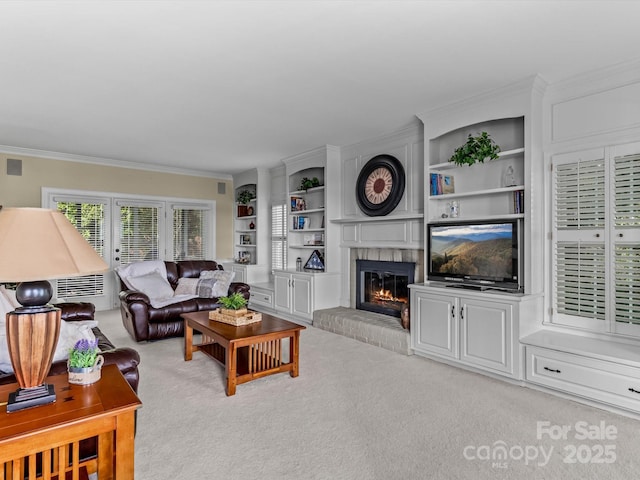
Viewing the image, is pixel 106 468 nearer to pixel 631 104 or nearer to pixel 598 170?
pixel 598 170

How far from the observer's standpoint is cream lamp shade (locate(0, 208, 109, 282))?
1385mm

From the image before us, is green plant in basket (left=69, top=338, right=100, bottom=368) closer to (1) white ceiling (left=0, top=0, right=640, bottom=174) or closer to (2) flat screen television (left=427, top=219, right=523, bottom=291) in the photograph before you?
(1) white ceiling (left=0, top=0, right=640, bottom=174)

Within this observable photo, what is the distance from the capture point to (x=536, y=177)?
3.33m

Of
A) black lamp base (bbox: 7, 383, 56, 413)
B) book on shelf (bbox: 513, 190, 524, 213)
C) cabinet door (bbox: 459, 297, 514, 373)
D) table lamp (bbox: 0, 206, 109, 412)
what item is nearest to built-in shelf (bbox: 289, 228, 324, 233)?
cabinet door (bbox: 459, 297, 514, 373)

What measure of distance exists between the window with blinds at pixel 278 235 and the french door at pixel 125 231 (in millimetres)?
1370

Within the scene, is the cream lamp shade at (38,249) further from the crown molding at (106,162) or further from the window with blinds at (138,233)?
the window with blinds at (138,233)

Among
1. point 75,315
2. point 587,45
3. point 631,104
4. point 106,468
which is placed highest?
point 587,45

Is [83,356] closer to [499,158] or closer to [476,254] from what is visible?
[476,254]

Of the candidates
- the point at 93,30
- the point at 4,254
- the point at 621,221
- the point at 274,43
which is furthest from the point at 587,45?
the point at 4,254

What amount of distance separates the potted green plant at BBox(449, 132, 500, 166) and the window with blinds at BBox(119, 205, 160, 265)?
551cm

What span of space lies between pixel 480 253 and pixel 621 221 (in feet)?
3.57

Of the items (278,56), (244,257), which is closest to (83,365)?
(278,56)

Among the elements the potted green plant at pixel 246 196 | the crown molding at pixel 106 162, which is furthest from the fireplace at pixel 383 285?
the crown molding at pixel 106 162

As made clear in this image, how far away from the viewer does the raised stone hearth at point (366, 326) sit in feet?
13.6
